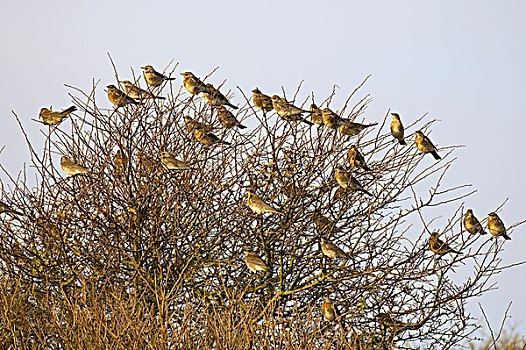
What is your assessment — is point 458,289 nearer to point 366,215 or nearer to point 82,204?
point 366,215

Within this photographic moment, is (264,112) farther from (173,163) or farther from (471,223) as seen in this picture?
(471,223)

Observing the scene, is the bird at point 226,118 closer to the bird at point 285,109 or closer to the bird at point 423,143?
the bird at point 285,109

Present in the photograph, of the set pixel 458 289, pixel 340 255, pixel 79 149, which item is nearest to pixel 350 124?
pixel 340 255

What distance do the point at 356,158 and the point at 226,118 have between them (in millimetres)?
1783

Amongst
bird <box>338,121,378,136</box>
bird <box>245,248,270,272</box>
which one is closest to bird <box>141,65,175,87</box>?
bird <box>338,121,378,136</box>

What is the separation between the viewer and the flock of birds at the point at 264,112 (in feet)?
32.1

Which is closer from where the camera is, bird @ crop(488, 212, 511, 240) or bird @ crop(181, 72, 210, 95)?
bird @ crop(488, 212, 511, 240)

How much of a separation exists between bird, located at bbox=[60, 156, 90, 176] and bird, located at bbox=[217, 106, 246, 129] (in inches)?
74.7

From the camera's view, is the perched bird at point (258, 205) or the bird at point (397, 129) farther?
the bird at point (397, 129)

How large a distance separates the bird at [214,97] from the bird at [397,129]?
206cm

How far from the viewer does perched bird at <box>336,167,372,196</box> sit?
1001 centimetres

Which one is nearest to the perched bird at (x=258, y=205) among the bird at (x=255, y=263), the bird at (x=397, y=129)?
the bird at (x=255, y=263)

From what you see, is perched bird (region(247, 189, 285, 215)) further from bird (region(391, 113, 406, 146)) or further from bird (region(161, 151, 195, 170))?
bird (region(391, 113, 406, 146))

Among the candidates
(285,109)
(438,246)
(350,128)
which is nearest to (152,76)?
(285,109)
